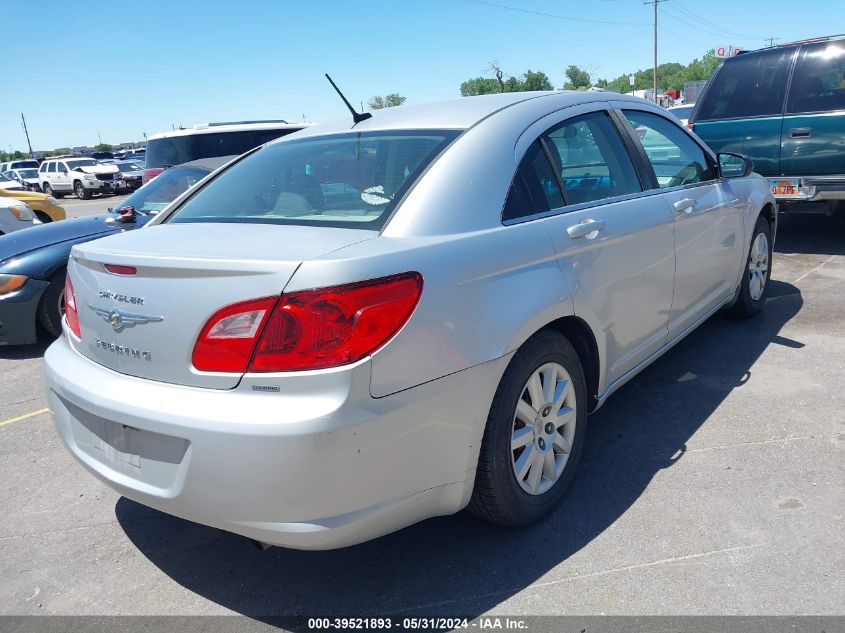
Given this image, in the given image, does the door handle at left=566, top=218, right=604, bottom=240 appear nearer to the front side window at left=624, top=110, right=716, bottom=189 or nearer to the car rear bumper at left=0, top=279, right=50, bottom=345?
the front side window at left=624, top=110, right=716, bottom=189

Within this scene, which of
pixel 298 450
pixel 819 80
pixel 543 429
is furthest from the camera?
pixel 819 80

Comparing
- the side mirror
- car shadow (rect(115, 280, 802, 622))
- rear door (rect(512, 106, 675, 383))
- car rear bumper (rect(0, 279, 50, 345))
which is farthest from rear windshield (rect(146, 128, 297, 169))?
car shadow (rect(115, 280, 802, 622))

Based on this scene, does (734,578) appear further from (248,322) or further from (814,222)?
(814,222)

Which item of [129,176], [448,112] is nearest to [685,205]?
[448,112]

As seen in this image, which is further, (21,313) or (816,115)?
(816,115)

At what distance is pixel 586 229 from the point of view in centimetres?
292

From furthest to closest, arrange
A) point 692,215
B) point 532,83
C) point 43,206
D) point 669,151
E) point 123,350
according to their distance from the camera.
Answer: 1. point 532,83
2. point 43,206
3. point 669,151
4. point 692,215
5. point 123,350

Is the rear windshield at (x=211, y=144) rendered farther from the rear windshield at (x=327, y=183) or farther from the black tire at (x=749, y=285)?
the rear windshield at (x=327, y=183)

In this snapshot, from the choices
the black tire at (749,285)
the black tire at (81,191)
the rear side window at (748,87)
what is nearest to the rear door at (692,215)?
the black tire at (749,285)

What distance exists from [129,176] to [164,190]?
87.4 feet

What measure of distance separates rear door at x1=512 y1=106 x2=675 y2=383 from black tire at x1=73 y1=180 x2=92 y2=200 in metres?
32.3

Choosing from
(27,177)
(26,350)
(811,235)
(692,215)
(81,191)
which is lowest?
(81,191)

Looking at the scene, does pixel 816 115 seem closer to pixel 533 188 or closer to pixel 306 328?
pixel 533 188

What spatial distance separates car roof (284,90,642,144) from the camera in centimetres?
292
